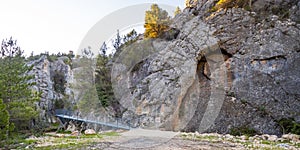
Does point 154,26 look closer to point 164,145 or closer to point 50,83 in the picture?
point 164,145

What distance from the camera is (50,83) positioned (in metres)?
40.1

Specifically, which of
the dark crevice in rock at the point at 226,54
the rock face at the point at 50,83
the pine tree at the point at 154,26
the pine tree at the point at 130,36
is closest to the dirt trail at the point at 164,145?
the dark crevice in rock at the point at 226,54

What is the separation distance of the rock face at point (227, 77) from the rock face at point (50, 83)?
716 inches

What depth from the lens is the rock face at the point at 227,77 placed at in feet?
52.2

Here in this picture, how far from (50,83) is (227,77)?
32.0m

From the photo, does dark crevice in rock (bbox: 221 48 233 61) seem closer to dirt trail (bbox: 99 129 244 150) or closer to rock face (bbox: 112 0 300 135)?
rock face (bbox: 112 0 300 135)

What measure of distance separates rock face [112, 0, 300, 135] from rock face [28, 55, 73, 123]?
18.2 meters

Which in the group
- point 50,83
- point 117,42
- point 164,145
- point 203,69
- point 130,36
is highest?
point 130,36

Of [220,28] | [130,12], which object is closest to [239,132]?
[220,28]

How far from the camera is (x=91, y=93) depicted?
2864 cm

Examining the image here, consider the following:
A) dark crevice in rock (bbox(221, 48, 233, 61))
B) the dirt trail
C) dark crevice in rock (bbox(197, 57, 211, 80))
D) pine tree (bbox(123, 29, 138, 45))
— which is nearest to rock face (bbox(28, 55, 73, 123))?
pine tree (bbox(123, 29, 138, 45))

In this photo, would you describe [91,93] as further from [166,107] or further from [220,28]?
[220,28]

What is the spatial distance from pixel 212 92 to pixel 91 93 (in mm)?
15856

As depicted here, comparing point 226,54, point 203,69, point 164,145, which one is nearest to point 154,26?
point 203,69
